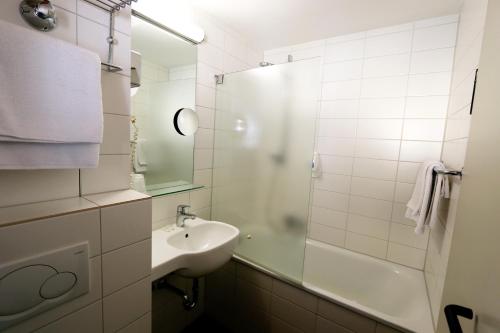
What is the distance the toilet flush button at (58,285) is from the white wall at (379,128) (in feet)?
6.33

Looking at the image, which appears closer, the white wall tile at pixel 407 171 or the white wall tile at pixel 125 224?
the white wall tile at pixel 125 224

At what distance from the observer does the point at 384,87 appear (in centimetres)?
183

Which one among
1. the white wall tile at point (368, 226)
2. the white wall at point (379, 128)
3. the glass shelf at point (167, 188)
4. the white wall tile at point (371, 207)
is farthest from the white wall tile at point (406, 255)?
the glass shelf at point (167, 188)

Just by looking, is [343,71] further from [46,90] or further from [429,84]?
[46,90]

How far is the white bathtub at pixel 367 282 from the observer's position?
1.44m

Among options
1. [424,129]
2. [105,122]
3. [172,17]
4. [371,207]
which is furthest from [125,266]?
[424,129]

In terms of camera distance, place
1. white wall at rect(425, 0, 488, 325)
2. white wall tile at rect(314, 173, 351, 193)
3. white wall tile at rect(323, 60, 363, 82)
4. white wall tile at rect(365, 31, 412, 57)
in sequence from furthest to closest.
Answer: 1. white wall tile at rect(314, 173, 351, 193)
2. white wall tile at rect(323, 60, 363, 82)
3. white wall tile at rect(365, 31, 412, 57)
4. white wall at rect(425, 0, 488, 325)

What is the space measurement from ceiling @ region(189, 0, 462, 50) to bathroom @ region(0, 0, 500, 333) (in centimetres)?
2

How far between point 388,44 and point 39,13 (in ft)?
7.13

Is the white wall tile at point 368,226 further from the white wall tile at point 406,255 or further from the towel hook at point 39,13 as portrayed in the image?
the towel hook at point 39,13

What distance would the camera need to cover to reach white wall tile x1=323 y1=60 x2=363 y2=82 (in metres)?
1.94

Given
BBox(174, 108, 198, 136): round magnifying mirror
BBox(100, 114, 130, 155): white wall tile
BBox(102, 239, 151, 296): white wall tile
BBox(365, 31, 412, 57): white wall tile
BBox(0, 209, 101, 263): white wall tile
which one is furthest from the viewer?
BBox(365, 31, 412, 57): white wall tile

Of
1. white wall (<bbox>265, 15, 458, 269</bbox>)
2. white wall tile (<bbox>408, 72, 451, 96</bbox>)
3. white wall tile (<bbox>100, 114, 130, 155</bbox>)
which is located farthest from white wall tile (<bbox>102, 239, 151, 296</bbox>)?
white wall tile (<bbox>408, 72, 451, 96</bbox>)

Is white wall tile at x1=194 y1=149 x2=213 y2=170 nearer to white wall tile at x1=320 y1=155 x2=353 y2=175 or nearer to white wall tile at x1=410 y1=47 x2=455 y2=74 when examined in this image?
white wall tile at x1=320 y1=155 x2=353 y2=175
